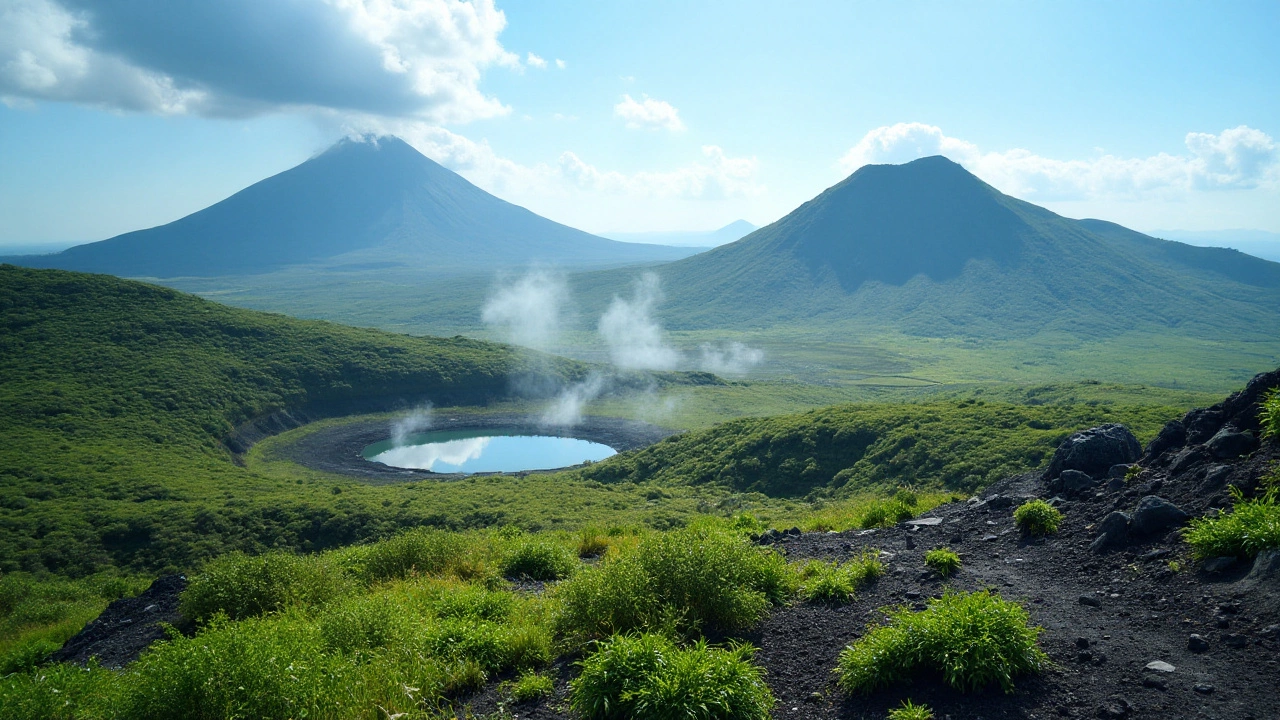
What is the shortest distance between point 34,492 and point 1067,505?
3960cm

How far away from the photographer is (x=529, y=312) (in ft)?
540

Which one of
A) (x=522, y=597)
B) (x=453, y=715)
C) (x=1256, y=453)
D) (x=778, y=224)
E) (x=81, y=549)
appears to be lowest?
(x=81, y=549)

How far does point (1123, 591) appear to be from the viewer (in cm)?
757

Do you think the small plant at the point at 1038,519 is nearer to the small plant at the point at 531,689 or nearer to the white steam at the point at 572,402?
the small plant at the point at 531,689

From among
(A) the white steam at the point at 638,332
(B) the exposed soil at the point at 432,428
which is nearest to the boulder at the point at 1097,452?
(B) the exposed soil at the point at 432,428

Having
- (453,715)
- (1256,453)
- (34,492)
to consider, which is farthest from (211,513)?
(1256,453)

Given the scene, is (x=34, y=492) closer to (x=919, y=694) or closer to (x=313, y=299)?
(x=919, y=694)

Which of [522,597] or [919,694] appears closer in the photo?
[919,694]

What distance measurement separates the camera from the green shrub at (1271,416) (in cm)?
870

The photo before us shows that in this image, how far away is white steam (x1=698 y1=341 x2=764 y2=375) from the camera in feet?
326

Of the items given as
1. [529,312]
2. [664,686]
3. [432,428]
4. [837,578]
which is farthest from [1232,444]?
[529,312]

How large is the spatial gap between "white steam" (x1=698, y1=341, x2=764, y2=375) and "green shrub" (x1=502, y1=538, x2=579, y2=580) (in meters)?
80.9

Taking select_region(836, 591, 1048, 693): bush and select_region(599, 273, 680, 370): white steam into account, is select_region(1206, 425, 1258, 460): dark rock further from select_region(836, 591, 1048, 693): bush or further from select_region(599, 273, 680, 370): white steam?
select_region(599, 273, 680, 370): white steam

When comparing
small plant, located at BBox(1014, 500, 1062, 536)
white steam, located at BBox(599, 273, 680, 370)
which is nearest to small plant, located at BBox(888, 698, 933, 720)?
small plant, located at BBox(1014, 500, 1062, 536)
